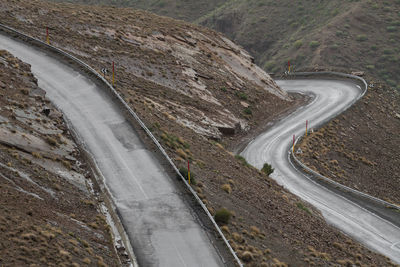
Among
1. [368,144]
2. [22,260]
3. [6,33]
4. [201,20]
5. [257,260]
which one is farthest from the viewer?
[201,20]

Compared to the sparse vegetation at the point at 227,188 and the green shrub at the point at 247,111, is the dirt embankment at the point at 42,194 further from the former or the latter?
the green shrub at the point at 247,111

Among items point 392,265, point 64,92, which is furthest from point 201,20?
point 392,265

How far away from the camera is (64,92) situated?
2909cm

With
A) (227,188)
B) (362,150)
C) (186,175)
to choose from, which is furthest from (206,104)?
(186,175)

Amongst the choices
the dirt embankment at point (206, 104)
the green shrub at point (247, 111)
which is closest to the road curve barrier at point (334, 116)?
the green shrub at point (247, 111)

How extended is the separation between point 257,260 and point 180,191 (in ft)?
16.2

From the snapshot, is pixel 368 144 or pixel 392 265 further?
pixel 368 144

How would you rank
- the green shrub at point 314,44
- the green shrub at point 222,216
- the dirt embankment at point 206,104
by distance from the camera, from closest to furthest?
the green shrub at point 222,216 < the dirt embankment at point 206,104 < the green shrub at point 314,44

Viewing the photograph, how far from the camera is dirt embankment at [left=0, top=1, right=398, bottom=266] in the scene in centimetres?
2069

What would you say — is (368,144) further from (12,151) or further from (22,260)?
(22,260)

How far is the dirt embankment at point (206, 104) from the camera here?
20688 mm

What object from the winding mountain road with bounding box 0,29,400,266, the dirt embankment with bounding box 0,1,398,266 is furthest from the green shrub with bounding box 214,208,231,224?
the winding mountain road with bounding box 0,29,400,266

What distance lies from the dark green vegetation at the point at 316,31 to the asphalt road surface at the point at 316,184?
95.0 feet

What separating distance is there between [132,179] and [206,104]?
1729cm
